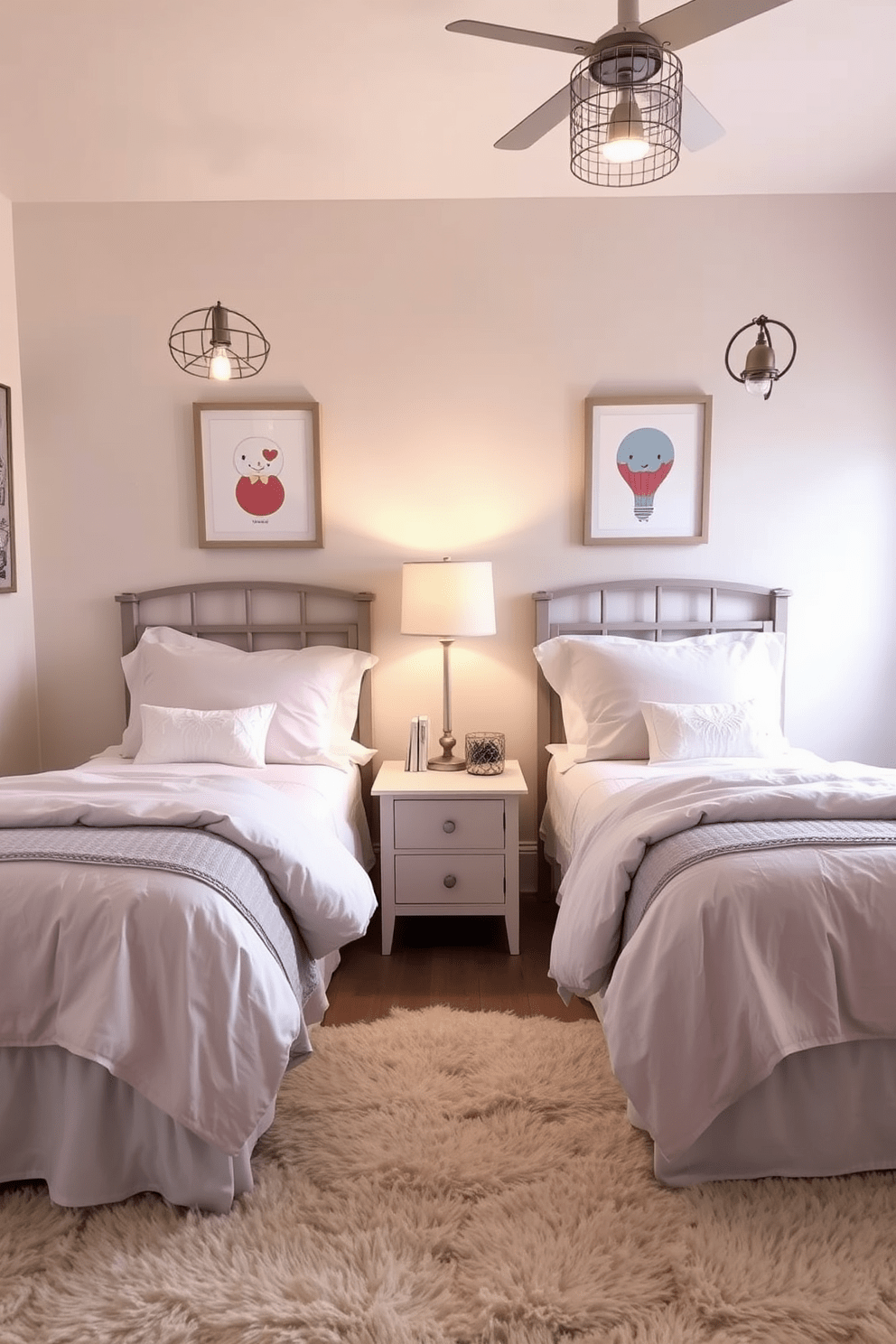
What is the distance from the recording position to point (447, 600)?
3.33 meters

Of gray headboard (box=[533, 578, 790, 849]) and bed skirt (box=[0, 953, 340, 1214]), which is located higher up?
gray headboard (box=[533, 578, 790, 849])

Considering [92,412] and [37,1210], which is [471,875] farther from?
[92,412]

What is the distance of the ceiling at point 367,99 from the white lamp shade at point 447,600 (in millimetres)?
1441

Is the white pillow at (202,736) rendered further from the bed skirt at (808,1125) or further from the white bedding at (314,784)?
the bed skirt at (808,1125)

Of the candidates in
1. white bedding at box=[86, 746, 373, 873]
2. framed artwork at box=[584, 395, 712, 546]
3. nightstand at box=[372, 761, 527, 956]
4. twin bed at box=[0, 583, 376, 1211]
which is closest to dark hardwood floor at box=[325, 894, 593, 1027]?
nightstand at box=[372, 761, 527, 956]

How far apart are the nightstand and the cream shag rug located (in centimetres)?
104

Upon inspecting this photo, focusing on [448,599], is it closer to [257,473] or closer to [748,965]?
[257,473]

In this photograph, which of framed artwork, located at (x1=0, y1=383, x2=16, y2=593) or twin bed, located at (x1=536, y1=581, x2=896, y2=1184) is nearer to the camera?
twin bed, located at (x1=536, y1=581, x2=896, y2=1184)

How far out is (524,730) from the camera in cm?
379

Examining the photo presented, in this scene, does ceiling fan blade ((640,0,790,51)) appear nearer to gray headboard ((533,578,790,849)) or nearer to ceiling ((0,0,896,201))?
ceiling ((0,0,896,201))

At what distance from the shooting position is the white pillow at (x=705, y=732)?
314cm

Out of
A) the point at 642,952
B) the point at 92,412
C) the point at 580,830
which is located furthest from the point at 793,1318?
the point at 92,412


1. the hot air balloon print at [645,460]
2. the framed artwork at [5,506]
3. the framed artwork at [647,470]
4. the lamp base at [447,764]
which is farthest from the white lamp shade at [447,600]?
the framed artwork at [5,506]

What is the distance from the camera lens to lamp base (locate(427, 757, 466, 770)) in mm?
3479
